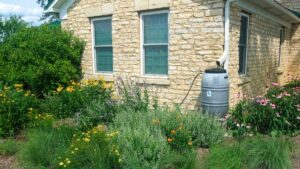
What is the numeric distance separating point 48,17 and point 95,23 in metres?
25.8

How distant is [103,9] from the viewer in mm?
7953

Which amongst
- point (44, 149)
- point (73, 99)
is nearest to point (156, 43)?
point (73, 99)

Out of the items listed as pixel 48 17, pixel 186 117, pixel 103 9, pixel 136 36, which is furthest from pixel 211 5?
pixel 48 17

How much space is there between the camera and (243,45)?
736 centimetres

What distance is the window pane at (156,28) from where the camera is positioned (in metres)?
6.82

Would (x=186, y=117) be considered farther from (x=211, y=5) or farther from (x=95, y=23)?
(x=95, y=23)

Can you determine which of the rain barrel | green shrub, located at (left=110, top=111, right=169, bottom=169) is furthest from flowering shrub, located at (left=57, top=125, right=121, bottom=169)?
the rain barrel

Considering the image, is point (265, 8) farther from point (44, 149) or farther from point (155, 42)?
point (44, 149)

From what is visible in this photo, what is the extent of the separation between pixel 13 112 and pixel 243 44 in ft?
19.3

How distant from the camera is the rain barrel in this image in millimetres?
5715

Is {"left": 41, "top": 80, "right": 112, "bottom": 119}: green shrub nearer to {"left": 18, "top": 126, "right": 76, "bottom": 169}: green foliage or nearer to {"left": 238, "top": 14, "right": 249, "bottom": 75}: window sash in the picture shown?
{"left": 18, "top": 126, "right": 76, "bottom": 169}: green foliage

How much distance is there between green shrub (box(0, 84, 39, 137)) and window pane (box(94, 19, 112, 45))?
313cm

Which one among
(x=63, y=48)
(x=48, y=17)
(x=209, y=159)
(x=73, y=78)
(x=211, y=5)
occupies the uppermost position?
(x=48, y=17)

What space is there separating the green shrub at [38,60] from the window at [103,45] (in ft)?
2.32
